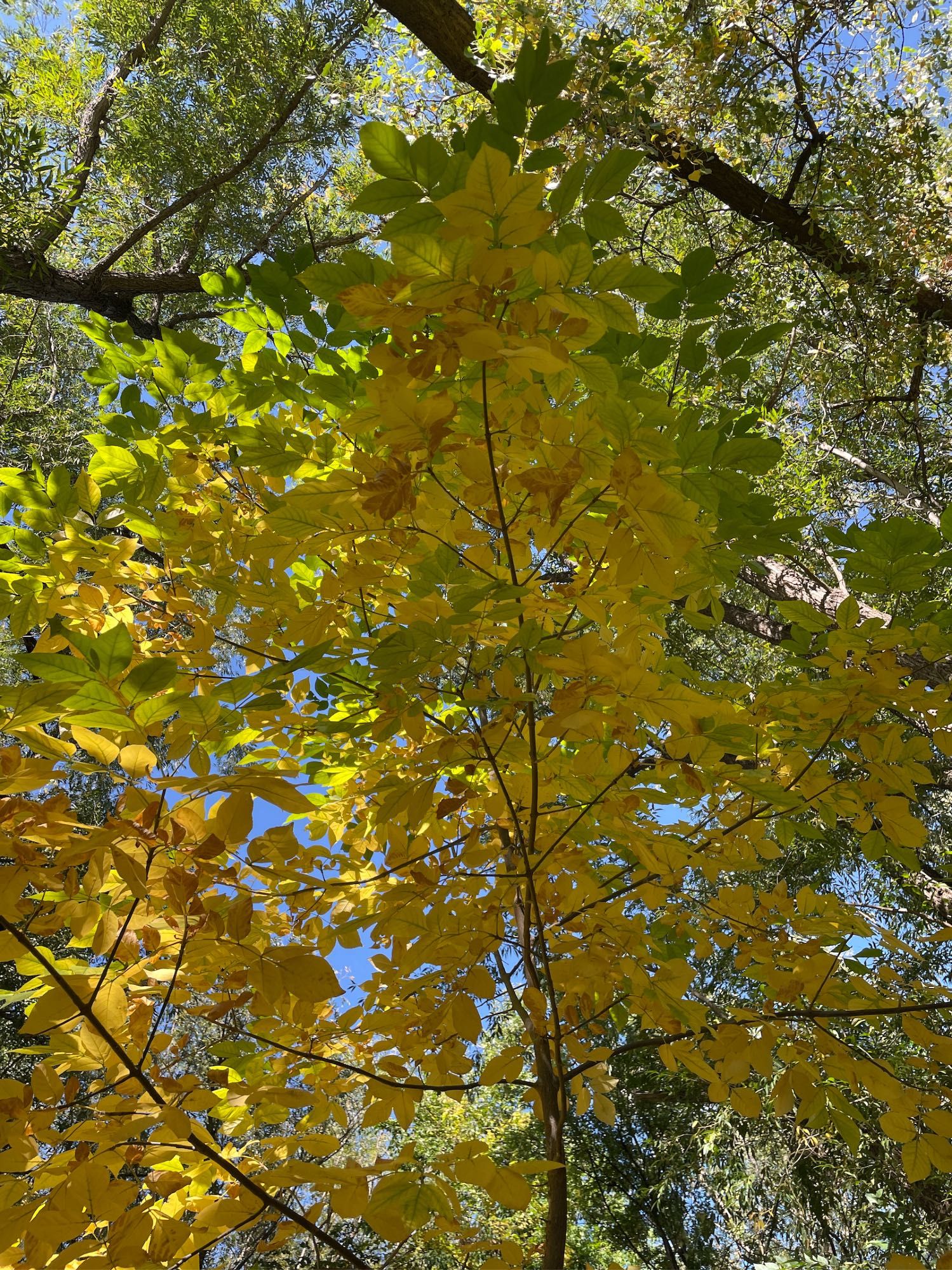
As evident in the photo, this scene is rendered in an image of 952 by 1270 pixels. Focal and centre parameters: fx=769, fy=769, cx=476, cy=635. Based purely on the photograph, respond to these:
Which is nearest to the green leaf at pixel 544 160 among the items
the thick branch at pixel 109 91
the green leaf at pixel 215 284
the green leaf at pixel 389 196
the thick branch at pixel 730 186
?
Answer: the green leaf at pixel 389 196

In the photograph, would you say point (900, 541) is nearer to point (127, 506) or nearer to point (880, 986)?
point (127, 506)

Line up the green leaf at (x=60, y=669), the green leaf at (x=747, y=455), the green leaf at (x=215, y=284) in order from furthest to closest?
the green leaf at (x=215, y=284)
the green leaf at (x=747, y=455)
the green leaf at (x=60, y=669)

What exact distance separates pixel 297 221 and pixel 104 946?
492 centimetres

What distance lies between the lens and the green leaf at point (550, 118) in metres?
0.70

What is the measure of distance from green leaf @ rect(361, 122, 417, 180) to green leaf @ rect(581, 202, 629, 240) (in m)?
0.17

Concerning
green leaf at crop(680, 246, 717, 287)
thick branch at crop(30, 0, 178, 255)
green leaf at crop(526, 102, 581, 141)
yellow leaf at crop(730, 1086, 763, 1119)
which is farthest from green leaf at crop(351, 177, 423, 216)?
thick branch at crop(30, 0, 178, 255)

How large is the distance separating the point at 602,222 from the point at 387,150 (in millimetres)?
210

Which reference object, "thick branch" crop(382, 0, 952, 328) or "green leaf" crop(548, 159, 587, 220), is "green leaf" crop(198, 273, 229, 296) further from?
"thick branch" crop(382, 0, 952, 328)

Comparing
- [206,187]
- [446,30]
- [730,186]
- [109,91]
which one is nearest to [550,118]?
[446,30]

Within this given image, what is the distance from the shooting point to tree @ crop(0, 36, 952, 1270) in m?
0.68

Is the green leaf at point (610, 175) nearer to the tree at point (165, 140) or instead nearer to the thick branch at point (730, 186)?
the thick branch at point (730, 186)

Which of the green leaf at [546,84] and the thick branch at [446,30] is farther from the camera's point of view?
the thick branch at [446,30]

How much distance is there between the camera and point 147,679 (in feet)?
2.02

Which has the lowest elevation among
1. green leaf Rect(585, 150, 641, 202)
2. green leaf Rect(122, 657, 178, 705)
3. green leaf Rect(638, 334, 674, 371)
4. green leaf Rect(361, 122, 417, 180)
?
green leaf Rect(122, 657, 178, 705)
